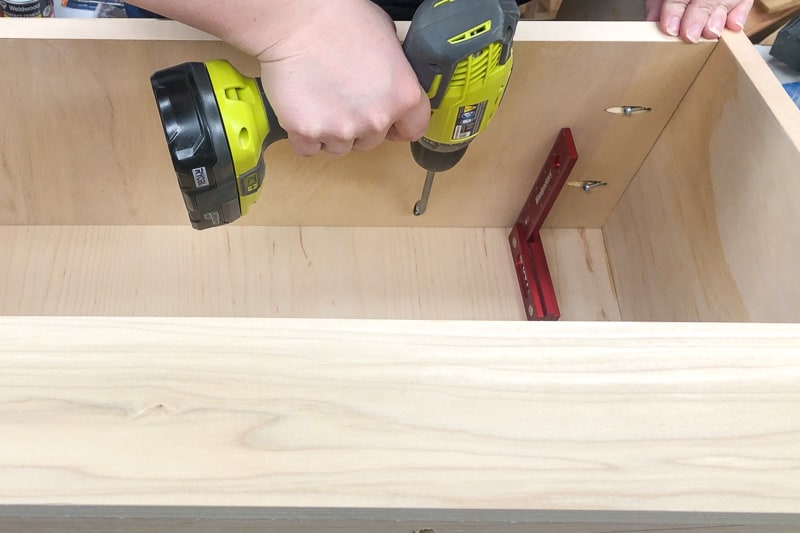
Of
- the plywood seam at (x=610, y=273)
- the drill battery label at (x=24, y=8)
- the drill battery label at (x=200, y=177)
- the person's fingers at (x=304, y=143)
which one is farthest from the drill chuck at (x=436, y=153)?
the drill battery label at (x=24, y=8)

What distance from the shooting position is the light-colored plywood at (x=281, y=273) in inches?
35.2

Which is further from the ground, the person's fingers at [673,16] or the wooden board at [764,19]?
the person's fingers at [673,16]

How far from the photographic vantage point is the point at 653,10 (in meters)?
0.83

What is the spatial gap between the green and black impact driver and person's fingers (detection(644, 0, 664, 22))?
0.91ft

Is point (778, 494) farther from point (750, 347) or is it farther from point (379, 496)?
point (379, 496)

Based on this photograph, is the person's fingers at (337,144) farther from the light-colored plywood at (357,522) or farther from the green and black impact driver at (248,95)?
the light-colored plywood at (357,522)

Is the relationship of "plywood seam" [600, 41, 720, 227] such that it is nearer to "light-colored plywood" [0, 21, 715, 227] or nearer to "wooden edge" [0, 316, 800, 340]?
"light-colored plywood" [0, 21, 715, 227]

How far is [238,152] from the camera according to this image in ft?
1.95

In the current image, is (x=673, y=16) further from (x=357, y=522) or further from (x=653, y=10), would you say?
(x=357, y=522)

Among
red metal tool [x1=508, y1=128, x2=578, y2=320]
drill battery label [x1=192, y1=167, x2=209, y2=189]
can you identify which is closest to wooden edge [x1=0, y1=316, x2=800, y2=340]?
drill battery label [x1=192, y1=167, x2=209, y2=189]

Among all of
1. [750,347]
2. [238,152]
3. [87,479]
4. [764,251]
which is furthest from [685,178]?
[87,479]

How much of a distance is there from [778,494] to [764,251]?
37 cm

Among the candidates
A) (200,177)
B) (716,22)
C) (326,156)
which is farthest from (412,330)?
(716,22)

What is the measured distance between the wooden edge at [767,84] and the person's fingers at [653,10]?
0.28 ft
